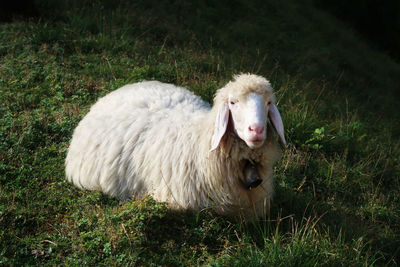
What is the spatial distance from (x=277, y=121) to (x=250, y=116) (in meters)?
0.35

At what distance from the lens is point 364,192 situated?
4406 mm

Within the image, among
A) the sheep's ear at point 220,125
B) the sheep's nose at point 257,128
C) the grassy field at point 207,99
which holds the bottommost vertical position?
the grassy field at point 207,99

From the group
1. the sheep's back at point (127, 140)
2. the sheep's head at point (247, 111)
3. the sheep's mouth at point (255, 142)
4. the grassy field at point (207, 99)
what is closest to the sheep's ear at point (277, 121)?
the sheep's head at point (247, 111)

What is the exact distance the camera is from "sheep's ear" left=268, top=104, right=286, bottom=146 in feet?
10.3

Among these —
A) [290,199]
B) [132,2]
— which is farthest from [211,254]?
[132,2]

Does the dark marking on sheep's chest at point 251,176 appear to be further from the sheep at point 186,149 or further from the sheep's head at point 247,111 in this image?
the sheep's head at point 247,111

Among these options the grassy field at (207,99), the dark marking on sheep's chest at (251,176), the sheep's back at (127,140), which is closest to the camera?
the grassy field at (207,99)

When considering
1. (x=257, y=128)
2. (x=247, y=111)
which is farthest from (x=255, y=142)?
(x=247, y=111)

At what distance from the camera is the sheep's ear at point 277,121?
3153 mm

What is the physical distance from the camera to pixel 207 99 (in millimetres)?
5223

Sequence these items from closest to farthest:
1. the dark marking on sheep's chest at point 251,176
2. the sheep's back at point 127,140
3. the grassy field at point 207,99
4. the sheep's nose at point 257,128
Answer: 1. the sheep's nose at point 257,128
2. the grassy field at point 207,99
3. the dark marking on sheep's chest at point 251,176
4. the sheep's back at point 127,140

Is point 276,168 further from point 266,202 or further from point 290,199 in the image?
point 266,202

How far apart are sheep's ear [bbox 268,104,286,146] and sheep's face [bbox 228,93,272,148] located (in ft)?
0.20

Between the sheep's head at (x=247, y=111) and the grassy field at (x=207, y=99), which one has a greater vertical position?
the sheep's head at (x=247, y=111)
